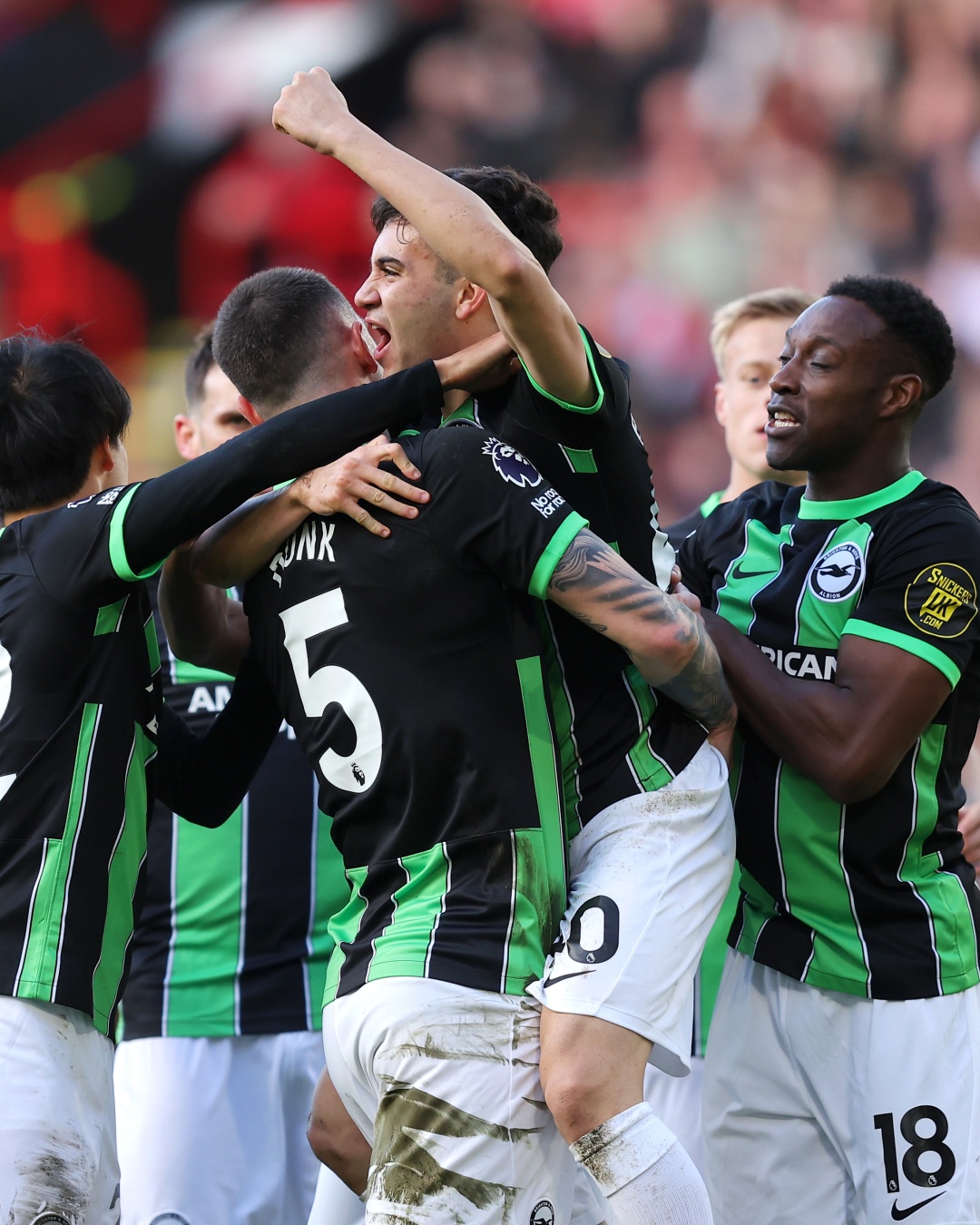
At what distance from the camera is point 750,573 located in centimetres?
342

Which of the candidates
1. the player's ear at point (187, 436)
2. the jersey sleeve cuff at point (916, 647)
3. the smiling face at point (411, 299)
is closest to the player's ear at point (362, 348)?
the smiling face at point (411, 299)

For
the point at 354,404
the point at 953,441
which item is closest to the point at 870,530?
the point at 354,404

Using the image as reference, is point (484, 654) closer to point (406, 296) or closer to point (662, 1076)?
point (406, 296)

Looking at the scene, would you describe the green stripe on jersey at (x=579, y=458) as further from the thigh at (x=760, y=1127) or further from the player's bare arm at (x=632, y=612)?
the thigh at (x=760, y=1127)

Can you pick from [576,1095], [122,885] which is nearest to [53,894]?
[122,885]

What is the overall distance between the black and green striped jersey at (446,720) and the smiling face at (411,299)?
1.23 feet

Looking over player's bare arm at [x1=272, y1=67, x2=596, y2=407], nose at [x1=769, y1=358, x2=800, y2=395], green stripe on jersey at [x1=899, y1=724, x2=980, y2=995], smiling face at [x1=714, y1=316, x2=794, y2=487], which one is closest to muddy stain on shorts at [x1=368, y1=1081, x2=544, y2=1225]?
green stripe on jersey at [x1=899, y1=724, x2=980, y2=995]

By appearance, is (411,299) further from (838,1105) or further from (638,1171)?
(838,1105)

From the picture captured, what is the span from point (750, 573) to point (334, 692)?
123 centimetres

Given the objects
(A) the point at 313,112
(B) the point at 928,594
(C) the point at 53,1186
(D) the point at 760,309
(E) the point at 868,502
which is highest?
Answer: (D) the point at 760,309

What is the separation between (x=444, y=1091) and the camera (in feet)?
7.80

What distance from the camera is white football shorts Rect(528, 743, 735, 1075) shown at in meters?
2.47

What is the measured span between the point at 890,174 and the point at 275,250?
12.9ft

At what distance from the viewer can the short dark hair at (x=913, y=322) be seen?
3391mm
